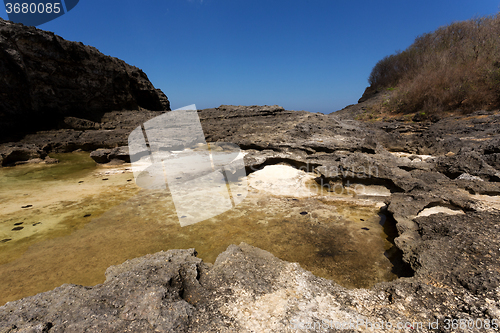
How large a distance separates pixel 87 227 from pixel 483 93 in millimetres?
13208

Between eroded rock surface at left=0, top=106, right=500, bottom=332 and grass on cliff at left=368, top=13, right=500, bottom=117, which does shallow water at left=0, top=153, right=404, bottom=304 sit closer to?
eroded rock surface at left=0, top=106, right=500, bottom=332

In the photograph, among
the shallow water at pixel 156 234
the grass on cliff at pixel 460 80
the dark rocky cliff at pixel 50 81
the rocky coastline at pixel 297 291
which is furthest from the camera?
the dark rocky cliff at pixel 50 81

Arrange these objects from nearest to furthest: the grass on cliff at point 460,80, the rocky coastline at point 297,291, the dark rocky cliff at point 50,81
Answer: the rocky coastline at point 297,291 → the grass on cliff at point 460,80 → the dark rocky cliff at point 50,81

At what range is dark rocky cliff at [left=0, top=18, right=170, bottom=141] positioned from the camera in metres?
10.1

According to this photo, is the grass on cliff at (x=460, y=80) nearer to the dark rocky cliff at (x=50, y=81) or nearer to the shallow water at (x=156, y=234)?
the shallow water at (x=156, y=234)

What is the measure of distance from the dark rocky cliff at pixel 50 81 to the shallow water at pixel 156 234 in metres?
8.79

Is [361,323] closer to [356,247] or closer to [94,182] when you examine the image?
[356,247]

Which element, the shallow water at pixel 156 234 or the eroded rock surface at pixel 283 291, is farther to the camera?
the shallow water at pixel 156 234

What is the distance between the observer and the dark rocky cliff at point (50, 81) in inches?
398

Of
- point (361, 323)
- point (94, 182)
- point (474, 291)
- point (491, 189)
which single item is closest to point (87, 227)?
point (94, 182)

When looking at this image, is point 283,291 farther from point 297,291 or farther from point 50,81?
point 50,81

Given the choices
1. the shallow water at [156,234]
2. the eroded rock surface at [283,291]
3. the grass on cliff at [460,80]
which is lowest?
the shallow water at [156,234]

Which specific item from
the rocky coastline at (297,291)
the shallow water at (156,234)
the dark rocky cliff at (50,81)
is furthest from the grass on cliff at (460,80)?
the dark rocky cliff at (50,81)

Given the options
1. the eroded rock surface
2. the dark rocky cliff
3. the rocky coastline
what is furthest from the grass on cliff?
the dark rocky cliff
